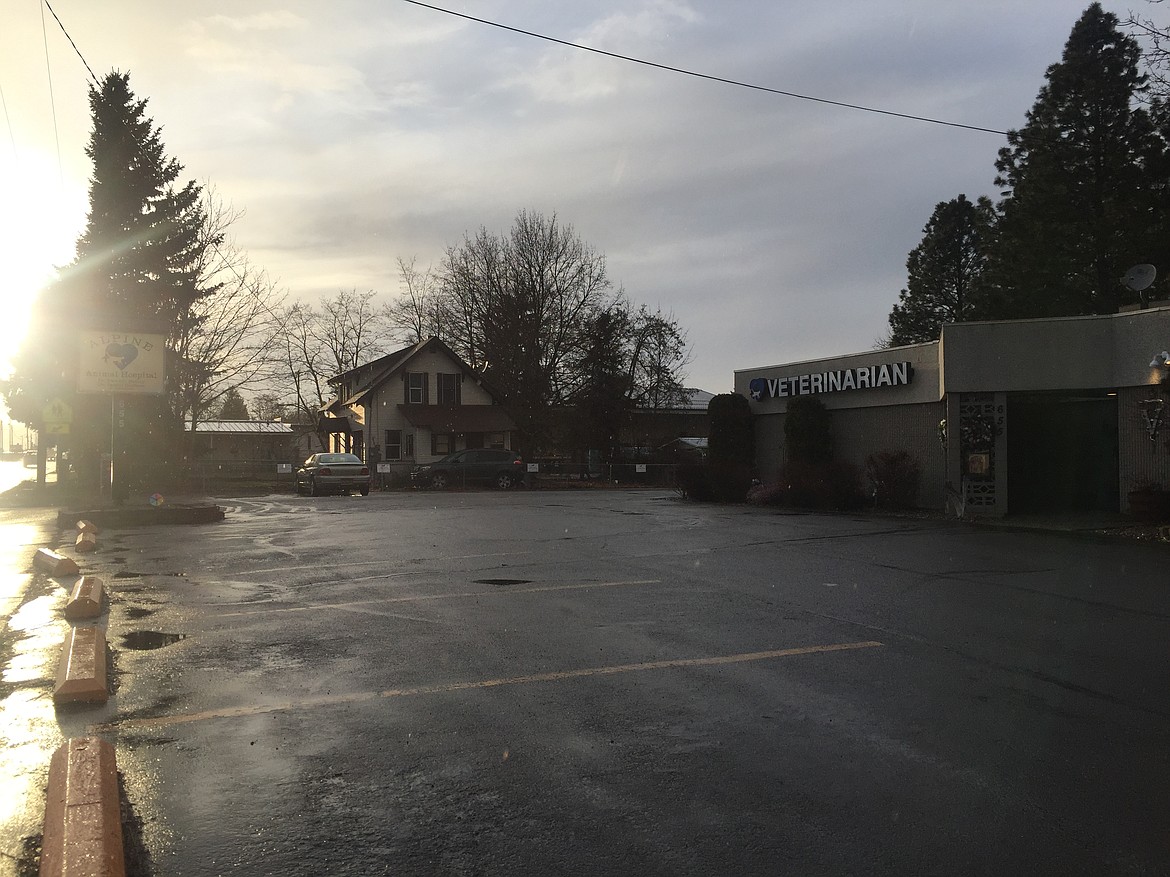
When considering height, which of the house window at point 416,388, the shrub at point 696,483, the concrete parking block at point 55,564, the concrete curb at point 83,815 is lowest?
the concrete curb at point 83,815

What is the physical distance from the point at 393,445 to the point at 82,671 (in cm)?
4388

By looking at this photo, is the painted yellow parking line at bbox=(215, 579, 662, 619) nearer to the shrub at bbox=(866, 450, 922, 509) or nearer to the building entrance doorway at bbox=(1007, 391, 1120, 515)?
the shrub at bbox=(866, 450, 922, 509)

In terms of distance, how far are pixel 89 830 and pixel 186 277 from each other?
38.7 meters

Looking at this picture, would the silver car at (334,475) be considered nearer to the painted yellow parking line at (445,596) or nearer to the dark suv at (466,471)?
the dark suv at (466,471)

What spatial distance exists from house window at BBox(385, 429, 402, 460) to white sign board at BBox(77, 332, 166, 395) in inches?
1008

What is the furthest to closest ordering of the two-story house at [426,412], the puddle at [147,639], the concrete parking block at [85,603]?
the two-story house at [426,412]
the concrete parking block at [85,603]
the puddle at [147,639]

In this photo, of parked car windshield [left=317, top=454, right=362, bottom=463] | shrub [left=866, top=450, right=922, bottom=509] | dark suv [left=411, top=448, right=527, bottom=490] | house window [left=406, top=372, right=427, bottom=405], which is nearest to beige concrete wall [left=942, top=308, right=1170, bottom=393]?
shrub [left=866, top=450, right=922, bottom=509]

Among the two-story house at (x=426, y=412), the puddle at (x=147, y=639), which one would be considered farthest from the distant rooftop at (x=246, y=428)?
the puddle at (x=147, y=639)

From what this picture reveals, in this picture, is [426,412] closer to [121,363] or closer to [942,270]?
[121,363]

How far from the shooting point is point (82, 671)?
6.23 m

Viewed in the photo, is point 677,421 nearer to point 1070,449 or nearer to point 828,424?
point 828,424

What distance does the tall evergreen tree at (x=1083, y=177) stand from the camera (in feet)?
116

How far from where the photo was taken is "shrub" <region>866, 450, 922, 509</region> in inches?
918

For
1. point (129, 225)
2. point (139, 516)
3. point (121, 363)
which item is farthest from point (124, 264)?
point (139, 516)
